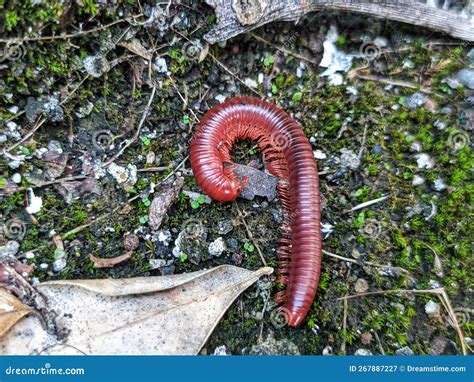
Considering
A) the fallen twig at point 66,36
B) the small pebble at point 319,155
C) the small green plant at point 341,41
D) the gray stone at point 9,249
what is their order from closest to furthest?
the fallen twig at point 66,36 → the gray stone at point 9,249 → the small pebble at point 319,155 → the small green plant at point 341,41

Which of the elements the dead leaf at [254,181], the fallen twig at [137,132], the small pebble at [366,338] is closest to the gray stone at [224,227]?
the dead leaf at [254,181]

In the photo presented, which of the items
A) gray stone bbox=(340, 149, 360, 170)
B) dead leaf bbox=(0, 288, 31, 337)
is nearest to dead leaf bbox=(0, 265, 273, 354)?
dead leaf bbox=(0, 288, 31, 337)

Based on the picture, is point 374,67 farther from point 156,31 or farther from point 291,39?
point 156,31

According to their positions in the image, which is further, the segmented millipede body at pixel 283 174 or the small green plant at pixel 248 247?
the small green plant at pixel 248 247

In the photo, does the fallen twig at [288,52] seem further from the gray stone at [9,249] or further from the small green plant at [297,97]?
the gray stone at [9,249]

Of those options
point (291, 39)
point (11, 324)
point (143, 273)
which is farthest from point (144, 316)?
point (291, 39)

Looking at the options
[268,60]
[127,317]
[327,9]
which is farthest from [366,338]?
[327,9]
